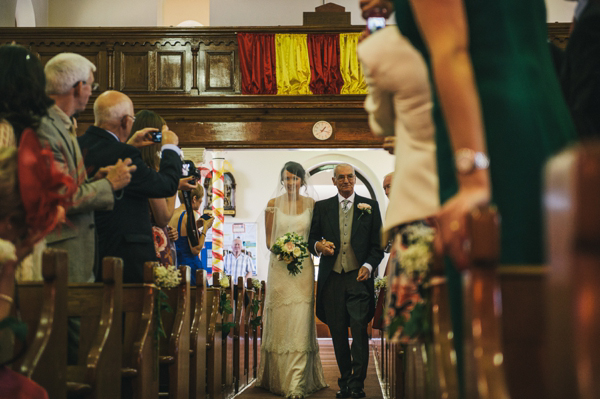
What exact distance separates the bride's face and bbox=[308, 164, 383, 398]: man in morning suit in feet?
1.78

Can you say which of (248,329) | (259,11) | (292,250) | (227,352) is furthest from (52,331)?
(259,11)

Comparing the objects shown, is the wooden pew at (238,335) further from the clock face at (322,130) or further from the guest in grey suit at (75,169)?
the clock face at (322,130)

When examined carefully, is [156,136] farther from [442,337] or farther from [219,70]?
[219,70]

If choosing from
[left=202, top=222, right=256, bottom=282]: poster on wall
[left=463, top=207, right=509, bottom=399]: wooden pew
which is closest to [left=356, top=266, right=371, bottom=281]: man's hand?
[left=463, top=207, right=509, bottom=399]: wooden pew

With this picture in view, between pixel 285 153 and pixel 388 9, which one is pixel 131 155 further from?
pixel 285 153

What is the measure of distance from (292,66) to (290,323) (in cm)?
671

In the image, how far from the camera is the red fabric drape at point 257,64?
12680mm

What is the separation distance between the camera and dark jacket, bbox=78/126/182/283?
3.97 meters

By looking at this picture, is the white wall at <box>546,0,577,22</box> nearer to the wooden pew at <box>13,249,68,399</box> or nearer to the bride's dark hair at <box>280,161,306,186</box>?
the bride's dark hair at <box>280,161,306,186</box>

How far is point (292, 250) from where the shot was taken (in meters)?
6.96

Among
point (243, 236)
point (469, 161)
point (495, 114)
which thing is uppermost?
point (243, 236)

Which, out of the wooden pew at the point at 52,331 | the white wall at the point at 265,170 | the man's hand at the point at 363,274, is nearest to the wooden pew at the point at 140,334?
the wooden pew at the point at 52,331

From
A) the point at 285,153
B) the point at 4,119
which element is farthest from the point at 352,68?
the point at 4,119

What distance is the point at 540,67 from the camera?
1452mm
